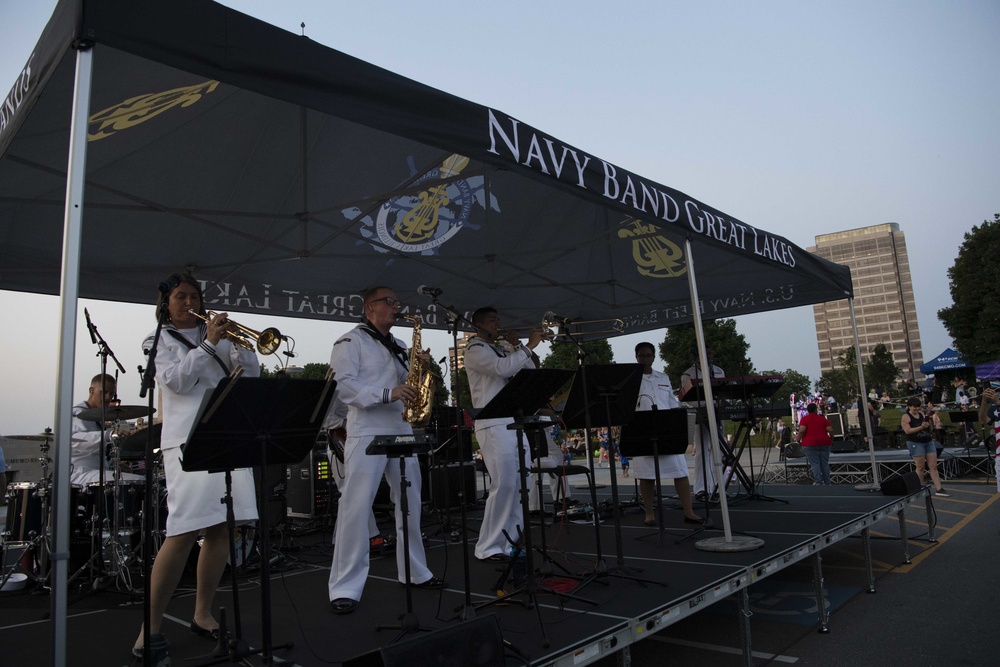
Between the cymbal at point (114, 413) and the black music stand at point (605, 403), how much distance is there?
3.46m

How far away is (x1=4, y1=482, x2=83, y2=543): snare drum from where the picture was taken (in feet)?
19.2

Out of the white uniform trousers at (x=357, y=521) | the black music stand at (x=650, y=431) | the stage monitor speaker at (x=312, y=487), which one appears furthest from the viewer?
the stage monitor speaker at (x=312, y=487)

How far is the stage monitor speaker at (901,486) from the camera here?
720 centimetres

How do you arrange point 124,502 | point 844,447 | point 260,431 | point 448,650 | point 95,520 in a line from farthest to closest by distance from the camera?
1. point 844,447
2. point 124,502
3. point 95,520
4. point 260,431
5. point 448,650

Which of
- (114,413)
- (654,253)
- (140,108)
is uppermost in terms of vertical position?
(140,108)

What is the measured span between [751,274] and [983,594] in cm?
475

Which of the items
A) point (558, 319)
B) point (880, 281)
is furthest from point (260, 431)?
point (880, 281)

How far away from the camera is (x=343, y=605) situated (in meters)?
3.91

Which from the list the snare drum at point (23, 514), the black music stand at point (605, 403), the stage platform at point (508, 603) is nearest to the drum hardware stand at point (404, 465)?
the stage platform at point (508, 603)

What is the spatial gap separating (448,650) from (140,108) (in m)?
A: 4.54

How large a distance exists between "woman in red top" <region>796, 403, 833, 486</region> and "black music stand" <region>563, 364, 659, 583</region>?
28.8ft

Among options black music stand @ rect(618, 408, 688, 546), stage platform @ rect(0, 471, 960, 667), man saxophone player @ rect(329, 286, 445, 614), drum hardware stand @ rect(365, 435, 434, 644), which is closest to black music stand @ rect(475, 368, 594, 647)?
stage platform @ rect(0, 471, 960, 667)

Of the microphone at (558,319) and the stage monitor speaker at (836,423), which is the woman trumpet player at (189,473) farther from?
the stage monitor speaker at (836,423)

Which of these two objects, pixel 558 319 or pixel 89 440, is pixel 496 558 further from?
pixel 89 440
